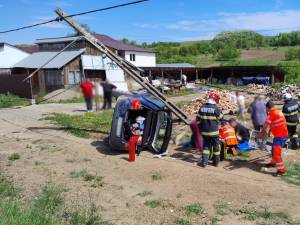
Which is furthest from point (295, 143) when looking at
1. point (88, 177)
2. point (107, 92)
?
point (107, 92)

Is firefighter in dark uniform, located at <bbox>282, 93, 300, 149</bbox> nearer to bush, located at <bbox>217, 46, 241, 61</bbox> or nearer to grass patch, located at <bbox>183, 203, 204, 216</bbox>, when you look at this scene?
grass patch, located at <bbox>183, 203, 204, 216</bbox>

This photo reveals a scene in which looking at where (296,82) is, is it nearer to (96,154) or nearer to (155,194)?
(96,154)

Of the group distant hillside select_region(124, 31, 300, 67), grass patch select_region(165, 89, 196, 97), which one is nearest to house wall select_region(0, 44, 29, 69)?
grass patch select_region(165, 89, 196, 97)

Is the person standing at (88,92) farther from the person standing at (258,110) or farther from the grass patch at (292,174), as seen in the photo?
the grass patch at (292,174)

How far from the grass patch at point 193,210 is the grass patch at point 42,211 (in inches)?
68.0

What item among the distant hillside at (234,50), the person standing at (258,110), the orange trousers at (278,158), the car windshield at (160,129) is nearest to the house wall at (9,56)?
the distant hillside at (234,50)

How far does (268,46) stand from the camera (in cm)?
8838

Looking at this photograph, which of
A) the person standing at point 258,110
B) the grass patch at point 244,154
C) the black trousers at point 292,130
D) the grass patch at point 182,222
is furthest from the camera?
the black trousers at point 292,130

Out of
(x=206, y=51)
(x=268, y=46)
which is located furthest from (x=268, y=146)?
(x=268, y=46)

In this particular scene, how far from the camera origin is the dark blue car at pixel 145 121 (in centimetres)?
1399

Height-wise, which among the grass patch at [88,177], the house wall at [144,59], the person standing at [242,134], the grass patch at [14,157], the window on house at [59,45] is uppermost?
the window on house at [59,45]

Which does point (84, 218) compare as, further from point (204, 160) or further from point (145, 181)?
point (204, 160)

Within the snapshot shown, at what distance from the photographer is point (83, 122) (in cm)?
2048

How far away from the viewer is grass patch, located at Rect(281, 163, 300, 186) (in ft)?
36.4
